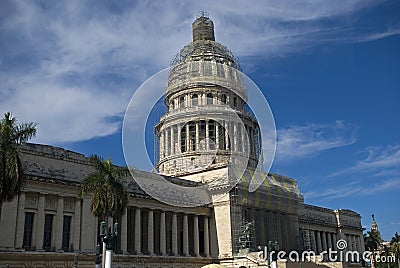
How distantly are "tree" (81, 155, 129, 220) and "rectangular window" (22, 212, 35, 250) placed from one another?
35.8 ft

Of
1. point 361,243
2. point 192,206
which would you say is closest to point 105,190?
point 192,206

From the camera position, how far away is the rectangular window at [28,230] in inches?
1655

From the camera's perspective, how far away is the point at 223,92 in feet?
269

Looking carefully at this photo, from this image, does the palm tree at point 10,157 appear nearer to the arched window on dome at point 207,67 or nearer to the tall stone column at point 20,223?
the tall stone column at point 20,223

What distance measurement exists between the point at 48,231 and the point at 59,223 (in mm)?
1245

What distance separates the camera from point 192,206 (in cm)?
5891

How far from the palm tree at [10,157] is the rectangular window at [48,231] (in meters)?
15.7

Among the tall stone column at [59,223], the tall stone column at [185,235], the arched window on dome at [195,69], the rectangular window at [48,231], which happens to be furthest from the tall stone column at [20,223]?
the arched window on dome at [195,69]

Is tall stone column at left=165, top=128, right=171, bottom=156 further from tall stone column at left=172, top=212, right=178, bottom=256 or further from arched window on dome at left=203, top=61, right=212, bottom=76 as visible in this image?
tall stone column at left=172, top=212, right=178, bottom=256

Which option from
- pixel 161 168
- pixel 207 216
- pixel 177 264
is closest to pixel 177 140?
pixel 161 168

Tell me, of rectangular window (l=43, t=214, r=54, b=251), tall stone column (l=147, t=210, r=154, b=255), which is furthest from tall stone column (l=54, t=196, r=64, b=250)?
tall stone column (l=147, t=210, r=154, b=255)

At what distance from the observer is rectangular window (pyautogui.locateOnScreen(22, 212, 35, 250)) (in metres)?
42.0

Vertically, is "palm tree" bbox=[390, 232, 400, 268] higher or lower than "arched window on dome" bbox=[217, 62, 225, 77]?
lower

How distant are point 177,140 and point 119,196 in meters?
43.9
